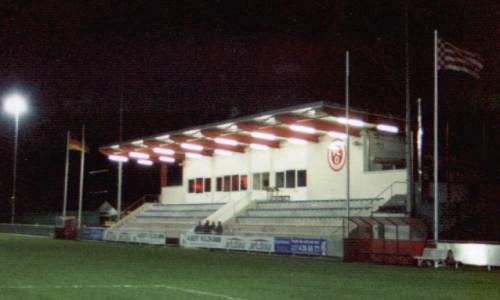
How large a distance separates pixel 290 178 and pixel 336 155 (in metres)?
4.88

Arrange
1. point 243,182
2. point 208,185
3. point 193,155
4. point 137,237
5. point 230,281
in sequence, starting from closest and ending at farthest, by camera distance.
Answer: point 230,281, point 137,237, point 243,182, point 208,185, point 193,155

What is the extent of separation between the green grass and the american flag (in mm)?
7433

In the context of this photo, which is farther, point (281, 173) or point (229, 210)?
point (229, 210)

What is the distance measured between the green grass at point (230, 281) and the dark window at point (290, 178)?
63.0ft

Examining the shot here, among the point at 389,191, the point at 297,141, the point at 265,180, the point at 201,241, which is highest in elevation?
the point at 297,141

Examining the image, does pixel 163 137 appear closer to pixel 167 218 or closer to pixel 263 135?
pixel 167 218

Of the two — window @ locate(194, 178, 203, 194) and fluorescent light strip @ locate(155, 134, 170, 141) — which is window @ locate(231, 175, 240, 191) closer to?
window @ locate(194, 178, 203, 194)

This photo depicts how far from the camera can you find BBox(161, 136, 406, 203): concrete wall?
3822 centimetres

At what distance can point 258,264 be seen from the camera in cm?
2491

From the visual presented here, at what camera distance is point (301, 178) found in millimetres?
43500

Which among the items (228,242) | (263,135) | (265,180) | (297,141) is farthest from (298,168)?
(228,242)

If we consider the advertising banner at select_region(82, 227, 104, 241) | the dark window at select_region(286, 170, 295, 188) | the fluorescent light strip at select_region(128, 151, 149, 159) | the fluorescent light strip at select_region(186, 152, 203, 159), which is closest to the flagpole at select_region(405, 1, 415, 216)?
the dark window at select_region(286, 170, 295, 188)

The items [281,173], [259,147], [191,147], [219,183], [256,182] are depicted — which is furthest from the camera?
[219,183]

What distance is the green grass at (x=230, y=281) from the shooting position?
46.7 ft
